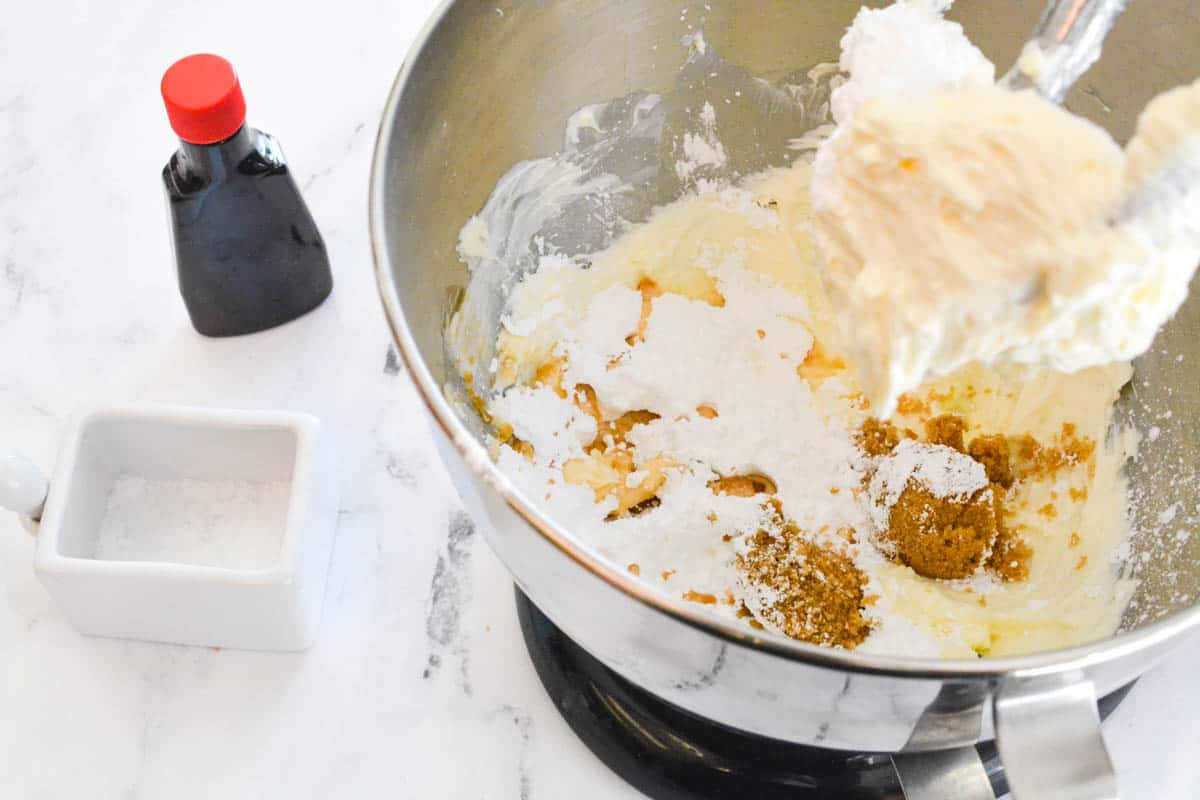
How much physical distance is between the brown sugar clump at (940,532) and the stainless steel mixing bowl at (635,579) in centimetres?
13

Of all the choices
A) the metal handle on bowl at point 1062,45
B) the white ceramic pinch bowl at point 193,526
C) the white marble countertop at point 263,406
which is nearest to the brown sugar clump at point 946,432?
the white marble countertop at point 263,406

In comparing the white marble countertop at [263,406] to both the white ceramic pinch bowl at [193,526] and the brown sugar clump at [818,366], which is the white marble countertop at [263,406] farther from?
the brown sugar clump at [818,366]

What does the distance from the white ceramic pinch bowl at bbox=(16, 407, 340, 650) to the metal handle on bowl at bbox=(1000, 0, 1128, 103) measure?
0.60 m

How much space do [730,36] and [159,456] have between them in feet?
2.08

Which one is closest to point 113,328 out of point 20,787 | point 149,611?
point 149,611

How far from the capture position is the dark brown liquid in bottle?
97cm

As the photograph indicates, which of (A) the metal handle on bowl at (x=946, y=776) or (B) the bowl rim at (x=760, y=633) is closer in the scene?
(B) the bowl rim at (x=760, y=633)

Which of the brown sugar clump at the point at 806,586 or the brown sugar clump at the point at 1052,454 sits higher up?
the brown sugar clump at the point at 1052,454

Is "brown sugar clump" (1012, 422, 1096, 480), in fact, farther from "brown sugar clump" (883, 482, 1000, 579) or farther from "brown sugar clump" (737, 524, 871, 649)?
"brown sugar clump" (737, 524, 871, 649)

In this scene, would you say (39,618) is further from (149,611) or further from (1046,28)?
(1046,28)

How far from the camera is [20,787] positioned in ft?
3.05

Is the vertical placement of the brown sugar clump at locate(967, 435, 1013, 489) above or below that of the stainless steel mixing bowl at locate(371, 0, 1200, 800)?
below

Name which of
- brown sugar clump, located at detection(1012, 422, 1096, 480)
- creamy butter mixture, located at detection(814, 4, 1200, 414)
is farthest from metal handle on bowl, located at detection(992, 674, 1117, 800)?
brown sugar clump, located at detection(1012, 422, 1096, 480)

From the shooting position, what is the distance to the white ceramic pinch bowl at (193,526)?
895 mm
